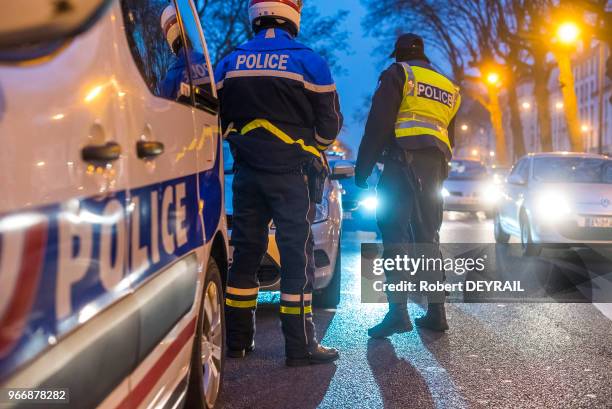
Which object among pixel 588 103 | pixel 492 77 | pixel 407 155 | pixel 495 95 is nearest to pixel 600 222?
pixel 407 155

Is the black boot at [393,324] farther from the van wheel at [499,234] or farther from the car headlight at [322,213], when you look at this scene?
the van wheel at [499,234]

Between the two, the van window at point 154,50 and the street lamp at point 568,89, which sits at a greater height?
the street lamp at point 568,89

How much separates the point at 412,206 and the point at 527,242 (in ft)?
17.5

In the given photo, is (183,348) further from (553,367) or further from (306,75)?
(553,367)

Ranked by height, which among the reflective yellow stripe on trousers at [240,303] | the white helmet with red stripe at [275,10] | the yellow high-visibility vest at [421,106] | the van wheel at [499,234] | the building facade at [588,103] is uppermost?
the building facade at [588,103]

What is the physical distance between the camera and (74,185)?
1.74 meters

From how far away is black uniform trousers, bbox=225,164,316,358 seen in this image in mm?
4504

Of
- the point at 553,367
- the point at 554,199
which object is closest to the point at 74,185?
the point at 553,367

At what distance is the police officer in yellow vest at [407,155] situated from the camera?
5383 mm

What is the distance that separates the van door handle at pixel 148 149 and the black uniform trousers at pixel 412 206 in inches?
124

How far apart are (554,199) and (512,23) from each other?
1135 inches

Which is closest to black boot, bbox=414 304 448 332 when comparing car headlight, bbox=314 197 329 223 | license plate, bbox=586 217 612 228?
car headlight, bbox=314 197 329 223

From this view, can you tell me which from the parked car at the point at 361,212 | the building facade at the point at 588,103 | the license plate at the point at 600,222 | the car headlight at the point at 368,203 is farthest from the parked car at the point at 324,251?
the building facade at the point at 588,103

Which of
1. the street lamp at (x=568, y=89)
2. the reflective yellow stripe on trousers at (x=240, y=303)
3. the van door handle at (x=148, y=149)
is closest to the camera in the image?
the van door handle at (x=148, y=149)
